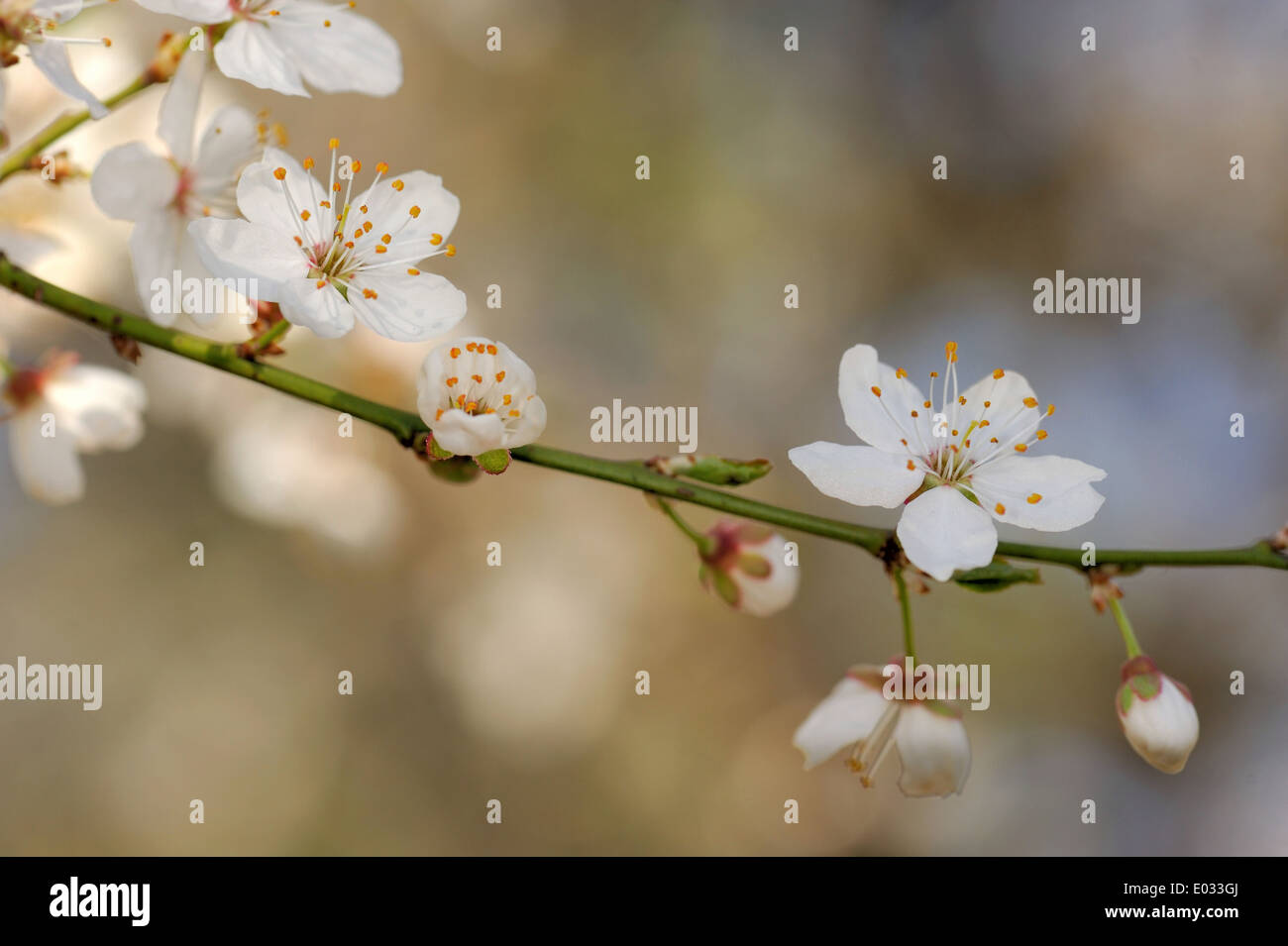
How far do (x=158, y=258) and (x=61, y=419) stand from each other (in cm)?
24

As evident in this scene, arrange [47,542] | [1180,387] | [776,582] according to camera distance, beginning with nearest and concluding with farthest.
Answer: [776,582]
[47,542]
[1180,387]

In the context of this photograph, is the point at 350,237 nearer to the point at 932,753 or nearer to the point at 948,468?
the point at 948,468

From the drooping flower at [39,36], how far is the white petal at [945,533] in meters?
0.65

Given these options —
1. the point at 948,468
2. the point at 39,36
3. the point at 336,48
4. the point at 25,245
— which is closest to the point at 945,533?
the point at 948,468

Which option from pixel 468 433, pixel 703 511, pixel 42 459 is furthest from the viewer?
pixel 703 511

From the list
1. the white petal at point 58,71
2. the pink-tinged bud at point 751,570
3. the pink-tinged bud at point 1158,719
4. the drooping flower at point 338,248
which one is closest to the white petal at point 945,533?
the pink-tinged bud at point 751,570

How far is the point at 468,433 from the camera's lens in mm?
711

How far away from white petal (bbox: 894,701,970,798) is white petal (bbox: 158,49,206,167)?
31.3 inches

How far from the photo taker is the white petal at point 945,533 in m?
0.73

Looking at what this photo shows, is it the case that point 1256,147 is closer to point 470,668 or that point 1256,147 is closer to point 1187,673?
point 1187,673

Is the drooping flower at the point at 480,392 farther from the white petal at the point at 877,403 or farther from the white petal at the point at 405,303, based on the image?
the white petal at the point at 877,403

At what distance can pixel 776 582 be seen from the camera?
0.88 m

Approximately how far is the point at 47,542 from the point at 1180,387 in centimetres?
304
